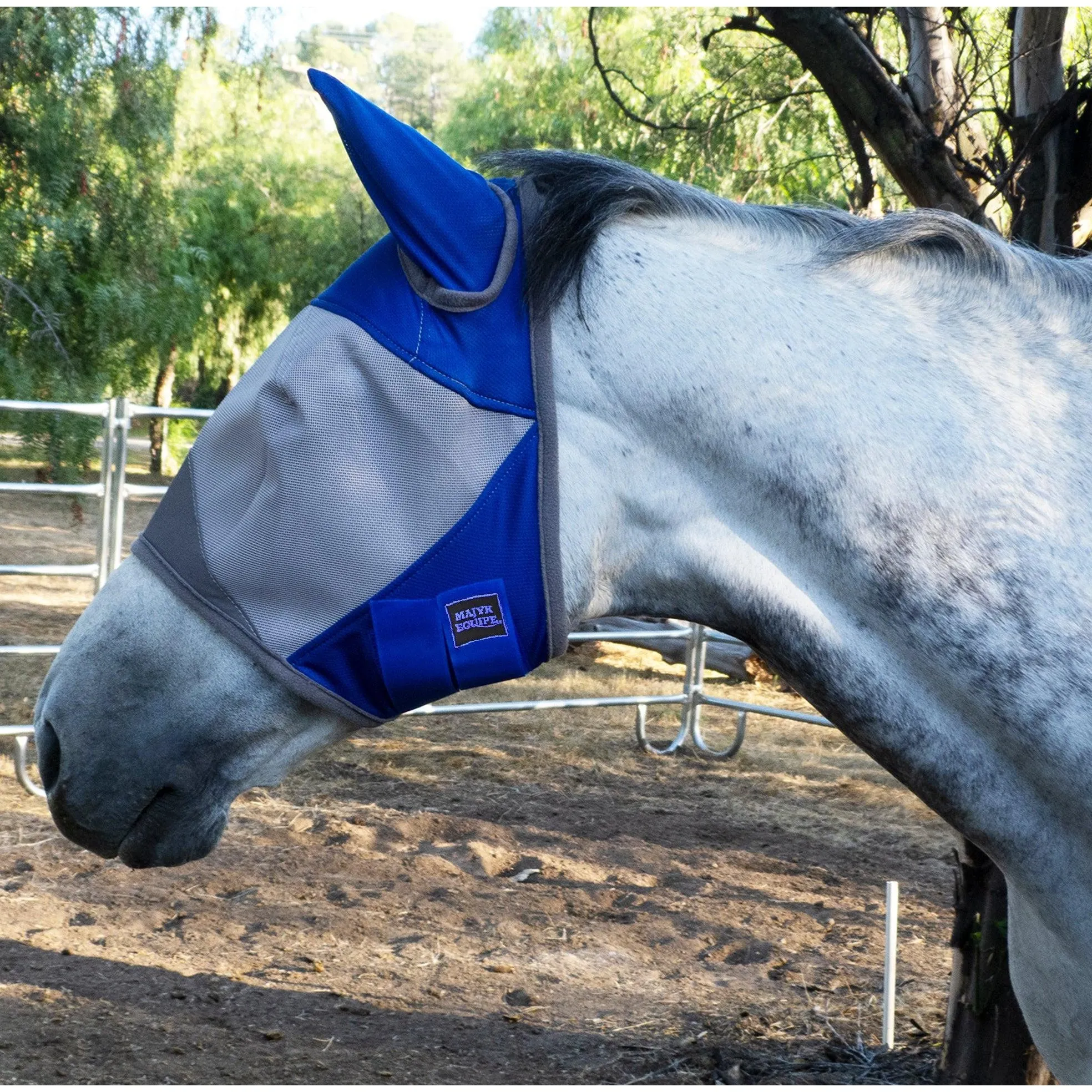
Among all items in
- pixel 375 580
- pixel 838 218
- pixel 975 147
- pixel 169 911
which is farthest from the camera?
pixel 169 911

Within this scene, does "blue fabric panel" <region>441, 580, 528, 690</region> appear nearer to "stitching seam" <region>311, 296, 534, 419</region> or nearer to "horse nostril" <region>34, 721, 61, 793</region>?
"stitching seam" <region>311, 296, 534, 419</region>

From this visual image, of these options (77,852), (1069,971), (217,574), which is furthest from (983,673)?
(77,852)

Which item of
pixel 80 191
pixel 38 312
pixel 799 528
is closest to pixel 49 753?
pixel 799 528

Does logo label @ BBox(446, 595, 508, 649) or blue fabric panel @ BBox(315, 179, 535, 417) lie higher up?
blue fabric panel @ BBox(315, 179, 535, 417)

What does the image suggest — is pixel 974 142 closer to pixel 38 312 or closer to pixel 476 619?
pixel 476 619

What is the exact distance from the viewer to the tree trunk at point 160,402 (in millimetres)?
17766

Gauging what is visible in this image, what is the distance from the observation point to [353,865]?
4.73m

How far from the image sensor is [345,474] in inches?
45.1

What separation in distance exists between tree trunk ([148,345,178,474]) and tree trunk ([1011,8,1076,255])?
14.4 m

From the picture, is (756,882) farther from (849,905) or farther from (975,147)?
(975,147)

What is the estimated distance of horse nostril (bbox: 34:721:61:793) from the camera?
1.26 m

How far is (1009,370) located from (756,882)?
398 cm

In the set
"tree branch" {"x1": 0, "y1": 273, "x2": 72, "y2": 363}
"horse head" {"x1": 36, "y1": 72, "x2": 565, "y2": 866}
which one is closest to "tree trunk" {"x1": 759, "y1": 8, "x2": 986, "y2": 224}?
"horse head" {"x1": 36, "y1": 72, "x2": 565, "y2": 866}

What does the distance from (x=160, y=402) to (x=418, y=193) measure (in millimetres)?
22026
